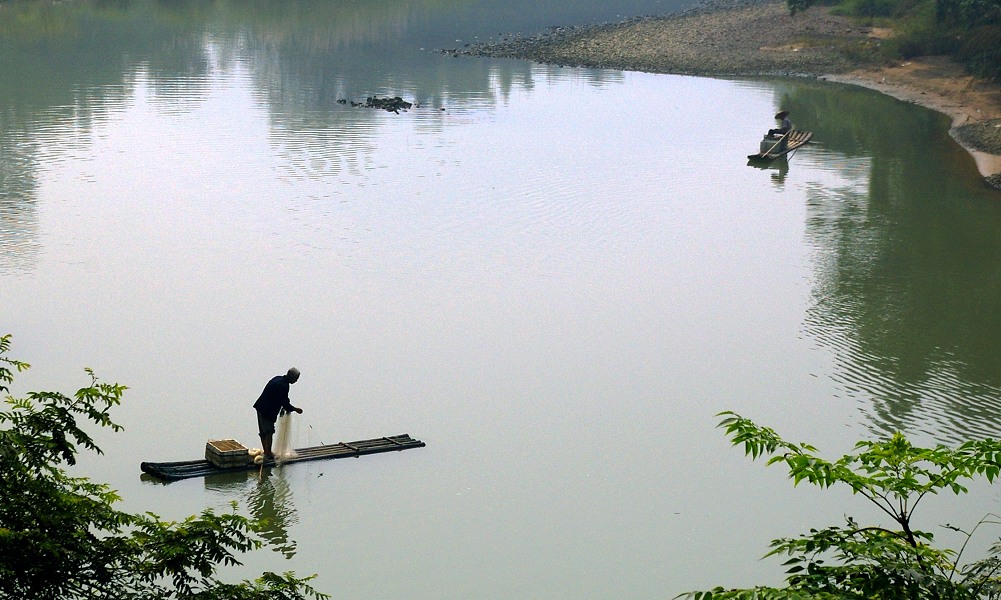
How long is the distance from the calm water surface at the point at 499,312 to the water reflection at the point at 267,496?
41 millimetres

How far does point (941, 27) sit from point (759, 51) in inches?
396

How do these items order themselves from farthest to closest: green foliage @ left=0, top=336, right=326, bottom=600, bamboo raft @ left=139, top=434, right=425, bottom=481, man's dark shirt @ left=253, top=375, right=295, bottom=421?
man's dark shirt @ left=253, top=375, right=295, bottom=421, bamboo raft @ left=139, top=434, right=425, bottom=481, green foliage @ left=0, top=336, right=326, bottom=600

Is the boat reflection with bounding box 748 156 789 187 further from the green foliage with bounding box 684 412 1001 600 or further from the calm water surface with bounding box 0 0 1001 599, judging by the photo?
the green foliage with bounding box 684 412 1001 600

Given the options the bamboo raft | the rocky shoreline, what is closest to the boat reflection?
the rocky shoreline

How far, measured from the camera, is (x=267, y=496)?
13438 millimetres

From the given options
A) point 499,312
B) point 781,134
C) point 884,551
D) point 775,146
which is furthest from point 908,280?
point 884,551

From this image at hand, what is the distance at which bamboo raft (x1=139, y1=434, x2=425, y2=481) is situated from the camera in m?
13.5

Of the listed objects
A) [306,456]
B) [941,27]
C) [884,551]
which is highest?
[941,27]

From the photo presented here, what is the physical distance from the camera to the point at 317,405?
1641cm

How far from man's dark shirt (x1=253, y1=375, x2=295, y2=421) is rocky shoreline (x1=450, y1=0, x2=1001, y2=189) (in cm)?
3576

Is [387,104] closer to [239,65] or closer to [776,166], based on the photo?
[239,65]

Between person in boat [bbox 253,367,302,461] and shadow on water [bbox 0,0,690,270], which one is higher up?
shadow on water [bbox 0,0,690,270]

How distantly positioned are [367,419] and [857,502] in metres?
6.12

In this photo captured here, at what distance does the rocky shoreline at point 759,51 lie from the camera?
49559mm
